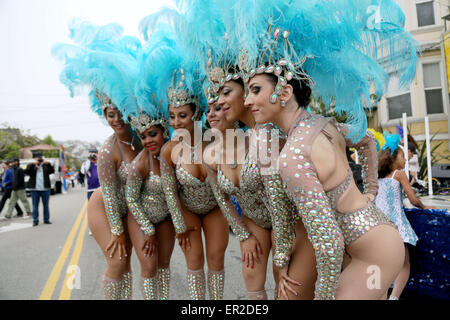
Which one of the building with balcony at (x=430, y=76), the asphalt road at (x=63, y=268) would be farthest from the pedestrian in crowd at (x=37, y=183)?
the building with balcony at (x=430, y=76)

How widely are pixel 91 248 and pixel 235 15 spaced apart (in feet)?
18.0

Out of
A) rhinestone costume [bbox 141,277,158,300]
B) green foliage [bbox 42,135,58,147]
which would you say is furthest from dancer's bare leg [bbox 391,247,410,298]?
green foliage [bbox 42,135,58,147]

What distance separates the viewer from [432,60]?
9836mm

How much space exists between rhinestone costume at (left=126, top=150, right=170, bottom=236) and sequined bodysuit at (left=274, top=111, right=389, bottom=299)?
4.67ft

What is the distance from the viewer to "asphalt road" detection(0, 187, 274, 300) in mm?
3541

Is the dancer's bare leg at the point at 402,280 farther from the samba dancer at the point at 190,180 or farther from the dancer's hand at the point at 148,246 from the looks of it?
the dancer's hand at the point at 148,246

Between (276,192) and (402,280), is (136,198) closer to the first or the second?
(276,192)

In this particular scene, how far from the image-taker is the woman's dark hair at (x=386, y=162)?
338cm

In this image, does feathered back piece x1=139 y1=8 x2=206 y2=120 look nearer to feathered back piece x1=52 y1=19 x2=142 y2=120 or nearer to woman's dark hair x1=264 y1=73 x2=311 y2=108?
feathered back piece x1=52 y1=19 x2=142 y2=120

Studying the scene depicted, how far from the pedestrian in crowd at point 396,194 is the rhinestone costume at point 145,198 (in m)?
2.13

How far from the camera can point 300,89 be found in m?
1.60

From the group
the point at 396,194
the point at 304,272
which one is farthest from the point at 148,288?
the point at 396,194

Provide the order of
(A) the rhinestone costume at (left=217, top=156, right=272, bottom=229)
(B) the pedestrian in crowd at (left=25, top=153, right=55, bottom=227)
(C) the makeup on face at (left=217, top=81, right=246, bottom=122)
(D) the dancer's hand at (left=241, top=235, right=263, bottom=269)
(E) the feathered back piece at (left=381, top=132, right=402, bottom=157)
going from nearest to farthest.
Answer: (A) the rhinestone costume at (left=217, top=156, right=272, bottom=229) → (C) the makeup on face at (left=217, top=81, right=246, bottom=122) → (D) the dancer's hand at (left=241, top=235, right=263, bottom=269) → (E) the feathered back piece at (left=381, top=132, right=402, bottom=157) → (B) the pedestrian in crowd at (left=25, top=153, right=55, bottom=227)

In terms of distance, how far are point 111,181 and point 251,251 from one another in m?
1.30
